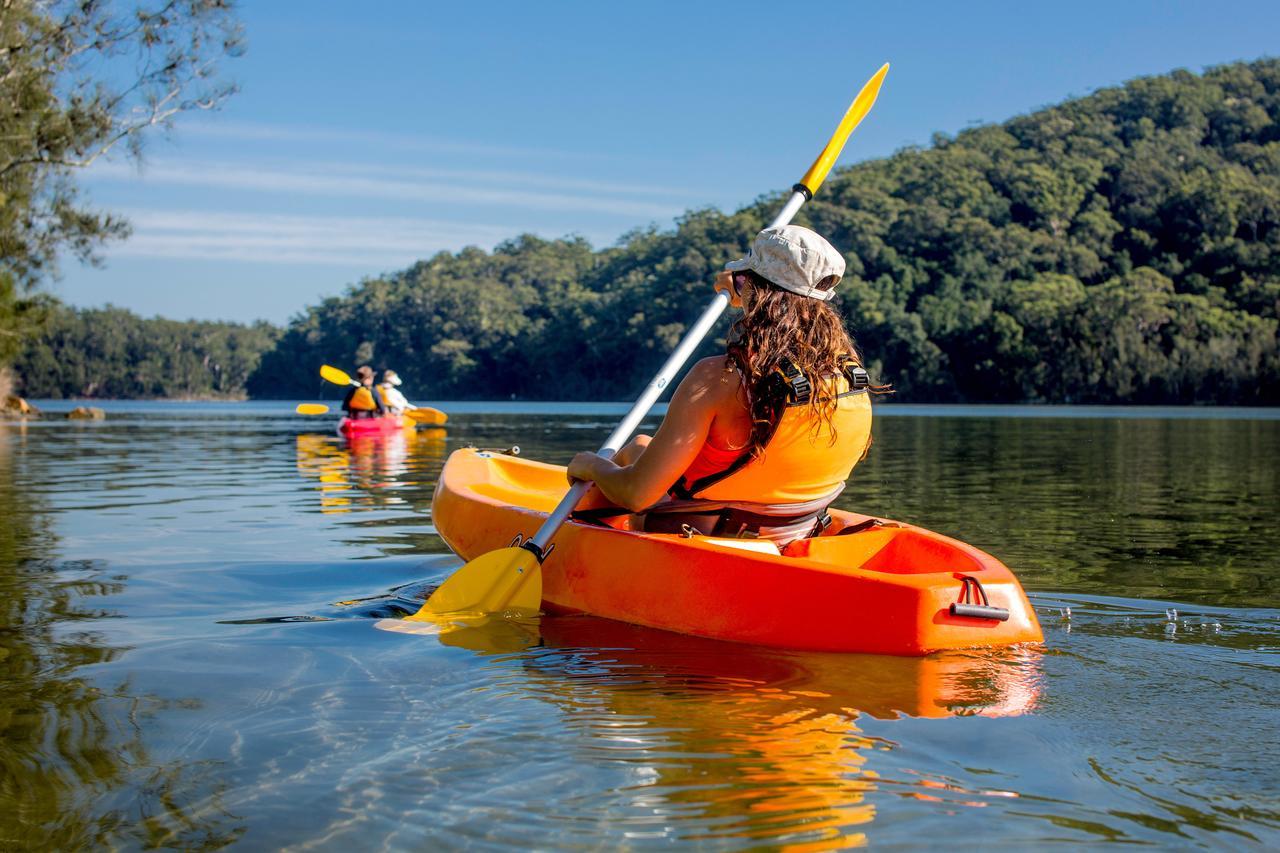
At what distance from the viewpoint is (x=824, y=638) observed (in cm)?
371

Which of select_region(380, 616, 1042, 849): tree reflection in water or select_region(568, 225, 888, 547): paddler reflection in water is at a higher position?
select_region(568, 225, 888, 547): paddler reflection in water

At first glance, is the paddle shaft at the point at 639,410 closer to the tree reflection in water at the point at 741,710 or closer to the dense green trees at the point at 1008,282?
the tree reflection in water at the point at 741,710

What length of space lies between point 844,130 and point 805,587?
3.19 metres

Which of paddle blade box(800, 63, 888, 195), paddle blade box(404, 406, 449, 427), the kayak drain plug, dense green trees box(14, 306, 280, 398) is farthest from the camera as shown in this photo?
dense green trees box(14, 306, 280, 398)

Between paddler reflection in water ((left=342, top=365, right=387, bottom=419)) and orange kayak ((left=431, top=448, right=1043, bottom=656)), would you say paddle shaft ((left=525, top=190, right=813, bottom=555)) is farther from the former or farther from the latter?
paddler reflection in water ((left=342, top=365, right=387, bottom=419))

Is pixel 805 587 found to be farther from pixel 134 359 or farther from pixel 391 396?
pixel 134 359

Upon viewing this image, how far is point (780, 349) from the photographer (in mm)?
3705

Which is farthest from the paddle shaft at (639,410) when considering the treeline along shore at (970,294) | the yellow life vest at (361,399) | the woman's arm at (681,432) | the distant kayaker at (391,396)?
the treeline along shore at (970,294)

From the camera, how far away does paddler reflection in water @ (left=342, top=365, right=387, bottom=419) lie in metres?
19.1

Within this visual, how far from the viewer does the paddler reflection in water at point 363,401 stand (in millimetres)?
19109

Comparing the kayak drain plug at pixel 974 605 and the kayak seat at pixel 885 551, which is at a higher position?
the kayak seat at pixel 885 551

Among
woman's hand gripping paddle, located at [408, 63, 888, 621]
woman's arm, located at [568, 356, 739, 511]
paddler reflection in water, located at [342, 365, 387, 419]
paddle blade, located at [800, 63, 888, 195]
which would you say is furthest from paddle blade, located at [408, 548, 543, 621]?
paddler reflection in water, located at [342, 365, 387, 419]

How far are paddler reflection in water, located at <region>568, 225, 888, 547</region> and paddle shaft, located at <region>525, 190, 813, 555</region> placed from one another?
402mm

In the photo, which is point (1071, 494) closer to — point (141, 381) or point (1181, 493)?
point (1181, 493)
